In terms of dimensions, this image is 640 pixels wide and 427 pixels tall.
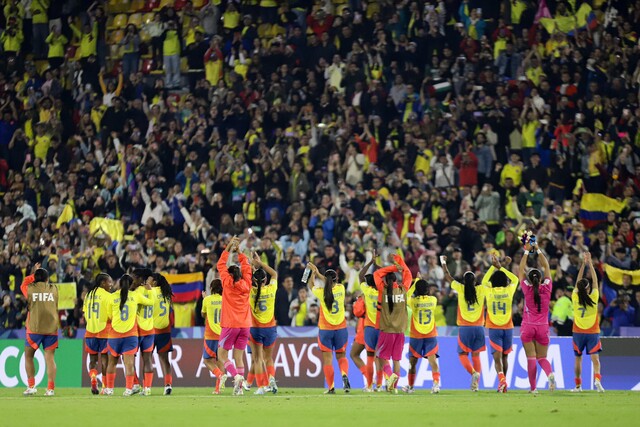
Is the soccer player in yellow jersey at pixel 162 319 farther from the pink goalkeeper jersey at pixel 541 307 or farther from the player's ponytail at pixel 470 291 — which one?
the pink goalkeeper jersey at pixel 541 307

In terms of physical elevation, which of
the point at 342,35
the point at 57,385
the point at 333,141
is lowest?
the point at 57,385

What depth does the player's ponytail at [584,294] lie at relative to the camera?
Result: 838 inches

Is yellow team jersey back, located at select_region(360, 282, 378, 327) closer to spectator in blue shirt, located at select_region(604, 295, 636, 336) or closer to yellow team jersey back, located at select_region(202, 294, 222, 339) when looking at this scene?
yellow team jersey back, located at select_region(202, 294, 222, 339)

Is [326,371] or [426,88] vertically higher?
[426,88]

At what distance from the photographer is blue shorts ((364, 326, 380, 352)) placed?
2206 centimetres

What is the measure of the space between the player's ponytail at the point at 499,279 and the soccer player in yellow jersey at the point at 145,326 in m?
6.38

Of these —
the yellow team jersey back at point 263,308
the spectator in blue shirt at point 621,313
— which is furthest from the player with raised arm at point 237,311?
the spectator in blue shirt at point 621,313

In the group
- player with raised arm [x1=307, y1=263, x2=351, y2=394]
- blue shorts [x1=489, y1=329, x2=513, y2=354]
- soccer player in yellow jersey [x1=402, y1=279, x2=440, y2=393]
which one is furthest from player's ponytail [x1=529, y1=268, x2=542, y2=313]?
player with raised arm [x1=307, y1=263, x2=351, y2=394]

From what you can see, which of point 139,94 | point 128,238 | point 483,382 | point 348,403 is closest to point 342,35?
point 139,94

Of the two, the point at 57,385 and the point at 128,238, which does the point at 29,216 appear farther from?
the point at 57,385

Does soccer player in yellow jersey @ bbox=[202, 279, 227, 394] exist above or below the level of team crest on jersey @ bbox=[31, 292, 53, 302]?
below

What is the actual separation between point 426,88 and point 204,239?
299 inches

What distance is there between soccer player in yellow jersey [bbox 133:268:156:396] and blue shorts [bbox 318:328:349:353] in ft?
10.4

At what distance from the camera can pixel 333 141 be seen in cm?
3145
